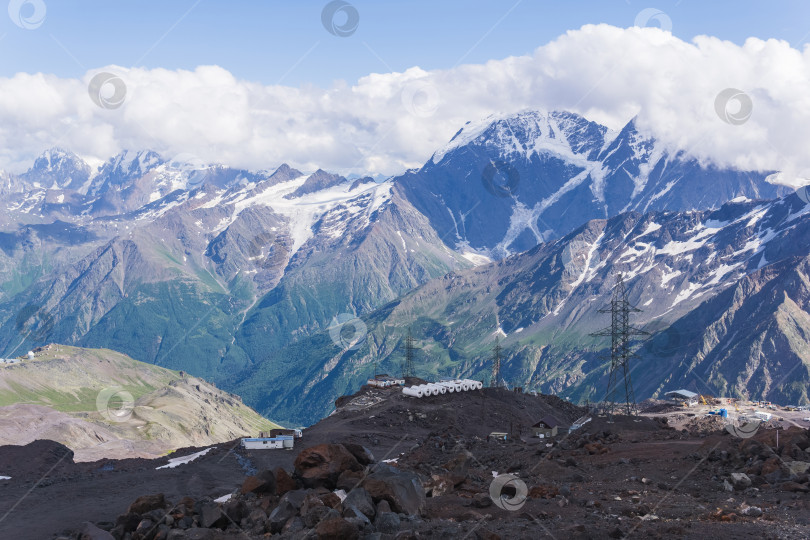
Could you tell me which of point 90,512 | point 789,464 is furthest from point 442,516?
point 90,512

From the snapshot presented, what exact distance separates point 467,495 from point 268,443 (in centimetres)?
4430

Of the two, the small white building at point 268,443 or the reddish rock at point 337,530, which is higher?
the reddish rock at point 337,530

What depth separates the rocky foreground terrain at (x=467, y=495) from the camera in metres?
29.0

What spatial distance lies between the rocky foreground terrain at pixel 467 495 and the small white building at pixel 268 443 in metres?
11.0

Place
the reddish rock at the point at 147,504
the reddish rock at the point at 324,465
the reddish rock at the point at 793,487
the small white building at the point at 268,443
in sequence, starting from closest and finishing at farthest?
the reddish rock at the point at 793,487
the reddish rock at the point at 147,504
the reddish rock at the point at 324,465
the small white building at the point at 268,443

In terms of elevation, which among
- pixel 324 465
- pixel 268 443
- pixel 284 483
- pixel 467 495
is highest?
pixel 324 465

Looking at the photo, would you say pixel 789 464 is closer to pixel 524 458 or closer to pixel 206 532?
pixel 524 458

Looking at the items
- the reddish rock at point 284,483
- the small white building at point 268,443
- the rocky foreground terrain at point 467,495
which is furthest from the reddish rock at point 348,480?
the small white building at point 268,443

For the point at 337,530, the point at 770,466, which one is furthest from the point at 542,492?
the point at 337,530

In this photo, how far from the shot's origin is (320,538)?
27.4 m

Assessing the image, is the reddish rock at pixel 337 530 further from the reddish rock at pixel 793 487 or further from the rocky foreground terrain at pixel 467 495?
the reddish rock at pixel 793 487

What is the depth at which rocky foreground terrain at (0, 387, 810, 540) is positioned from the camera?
95.0 feet

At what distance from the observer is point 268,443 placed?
76812 mm

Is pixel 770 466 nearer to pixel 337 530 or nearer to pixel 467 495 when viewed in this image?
pixel 467 495
